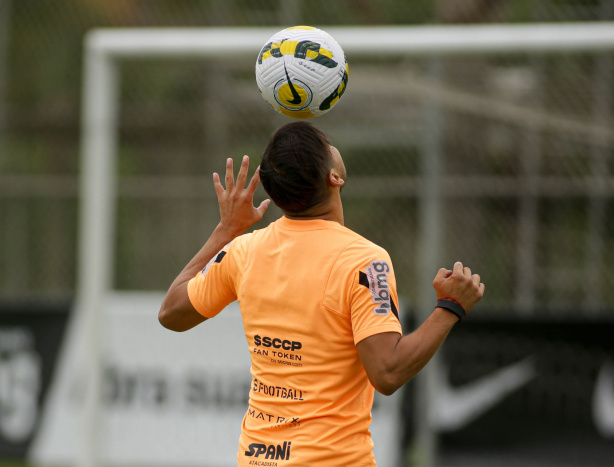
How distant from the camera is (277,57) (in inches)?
119

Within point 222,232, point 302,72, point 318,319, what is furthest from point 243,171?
point 318,319

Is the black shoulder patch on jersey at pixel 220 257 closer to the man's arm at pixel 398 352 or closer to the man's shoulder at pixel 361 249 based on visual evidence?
the man's shoulder at pixel 361 249

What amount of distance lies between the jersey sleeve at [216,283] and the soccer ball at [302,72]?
2.09 ft

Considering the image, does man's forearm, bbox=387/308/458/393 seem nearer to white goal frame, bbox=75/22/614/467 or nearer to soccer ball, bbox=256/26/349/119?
soccer ball, bbox=256/26/349/119

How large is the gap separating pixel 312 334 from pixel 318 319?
0.16ft

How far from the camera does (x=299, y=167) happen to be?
2.42 meters

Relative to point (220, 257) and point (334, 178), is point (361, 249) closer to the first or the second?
point (334, 178)

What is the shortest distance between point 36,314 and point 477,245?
153 inches

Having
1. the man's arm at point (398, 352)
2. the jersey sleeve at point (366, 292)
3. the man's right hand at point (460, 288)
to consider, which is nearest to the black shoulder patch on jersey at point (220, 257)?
the jersey sleeve at point (366, 292)

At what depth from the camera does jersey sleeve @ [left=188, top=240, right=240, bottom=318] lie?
263cm

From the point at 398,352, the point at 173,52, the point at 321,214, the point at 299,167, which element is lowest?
the point at 398,352

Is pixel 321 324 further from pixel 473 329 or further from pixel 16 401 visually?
pixel 16 401

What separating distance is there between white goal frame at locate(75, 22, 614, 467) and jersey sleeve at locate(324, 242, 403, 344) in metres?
3.67

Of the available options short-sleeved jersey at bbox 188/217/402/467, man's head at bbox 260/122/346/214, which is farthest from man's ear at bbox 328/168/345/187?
short-sleeved jersey at bbox 188/217/402/467
